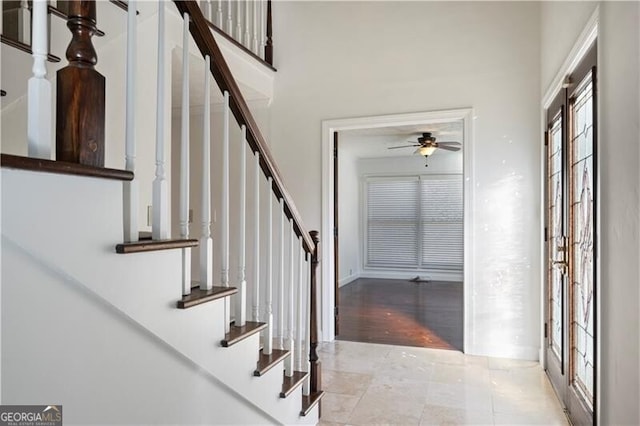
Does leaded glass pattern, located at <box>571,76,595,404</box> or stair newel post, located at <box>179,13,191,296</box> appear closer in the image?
stair newel post, located at <box>179,13,191,296</box>

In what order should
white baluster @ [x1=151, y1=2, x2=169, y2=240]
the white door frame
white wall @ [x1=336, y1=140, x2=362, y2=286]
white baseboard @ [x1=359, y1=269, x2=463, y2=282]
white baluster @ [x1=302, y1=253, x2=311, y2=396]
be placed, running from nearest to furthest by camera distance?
white baluster @ [x1=151, y1=2, x2=169, y2=240], white baluster @ [x1=302, y1=253, x2=311, y2=396], the white door frame, white wall @ [x1=336, y1=140, x2=362, y2=286], white baseboard @ [x1=359, y1=269, x2=463, y2=282]

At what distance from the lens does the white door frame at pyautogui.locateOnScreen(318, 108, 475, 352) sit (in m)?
3.67

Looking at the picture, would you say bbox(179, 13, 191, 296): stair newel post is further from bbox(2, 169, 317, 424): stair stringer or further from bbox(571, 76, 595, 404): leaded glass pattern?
bbox(571, 76, 595, 404): leaded glass pattern

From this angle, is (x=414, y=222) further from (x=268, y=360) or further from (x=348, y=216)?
(x=268, y=360)

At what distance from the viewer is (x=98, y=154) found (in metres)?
0.99

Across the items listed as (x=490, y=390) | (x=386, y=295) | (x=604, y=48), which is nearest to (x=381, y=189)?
(x=386, y=295)

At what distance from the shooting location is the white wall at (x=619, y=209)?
1.46 metres

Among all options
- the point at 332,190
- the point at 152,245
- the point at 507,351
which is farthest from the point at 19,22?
the point at 507,351

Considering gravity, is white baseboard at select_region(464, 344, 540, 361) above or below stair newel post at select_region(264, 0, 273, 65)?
below

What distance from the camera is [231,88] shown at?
5.41 ft

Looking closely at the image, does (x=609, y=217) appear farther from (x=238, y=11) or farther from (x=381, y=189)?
(x=381, y=189)

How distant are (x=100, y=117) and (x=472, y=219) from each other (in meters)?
3.31

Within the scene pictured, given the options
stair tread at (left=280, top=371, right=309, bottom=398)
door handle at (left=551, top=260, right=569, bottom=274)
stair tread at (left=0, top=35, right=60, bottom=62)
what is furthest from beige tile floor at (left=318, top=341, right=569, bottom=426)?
stair tread at (left=0, top=35, right=60, bottom=62)

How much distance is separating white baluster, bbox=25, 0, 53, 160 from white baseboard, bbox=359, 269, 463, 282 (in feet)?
25.0
